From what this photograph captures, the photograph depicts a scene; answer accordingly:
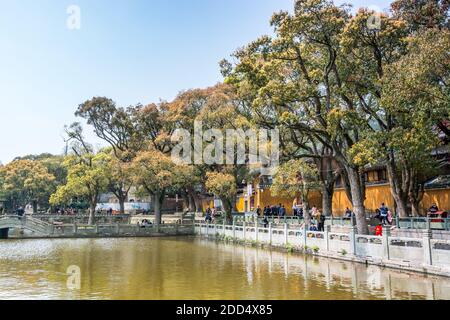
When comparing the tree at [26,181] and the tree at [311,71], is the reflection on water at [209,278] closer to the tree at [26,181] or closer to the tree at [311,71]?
the tree at [311,71]

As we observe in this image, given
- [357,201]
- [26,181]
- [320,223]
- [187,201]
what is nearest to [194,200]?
[187,201]

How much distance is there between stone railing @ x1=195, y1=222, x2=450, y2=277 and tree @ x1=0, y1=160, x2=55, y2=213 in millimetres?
34634

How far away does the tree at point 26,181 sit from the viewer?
165 feet

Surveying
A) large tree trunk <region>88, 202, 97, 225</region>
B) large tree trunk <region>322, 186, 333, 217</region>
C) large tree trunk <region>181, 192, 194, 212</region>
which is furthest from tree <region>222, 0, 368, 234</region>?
large tree trunk <region>181, 192, 194, 212</region>

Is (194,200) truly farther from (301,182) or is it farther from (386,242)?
(386,242)

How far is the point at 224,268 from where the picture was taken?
1513 centimetres

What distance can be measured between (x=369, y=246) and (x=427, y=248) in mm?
2815

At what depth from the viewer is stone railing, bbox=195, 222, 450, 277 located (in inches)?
480

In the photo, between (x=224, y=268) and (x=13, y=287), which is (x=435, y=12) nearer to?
(x=224, y=268)

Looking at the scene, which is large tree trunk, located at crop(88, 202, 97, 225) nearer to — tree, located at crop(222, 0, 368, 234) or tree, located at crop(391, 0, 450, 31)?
tree, located at crop(222, 0, 368, 234)

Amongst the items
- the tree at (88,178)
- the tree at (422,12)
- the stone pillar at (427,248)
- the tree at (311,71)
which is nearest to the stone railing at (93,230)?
the tree at (88,178)

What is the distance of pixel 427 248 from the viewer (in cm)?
1234

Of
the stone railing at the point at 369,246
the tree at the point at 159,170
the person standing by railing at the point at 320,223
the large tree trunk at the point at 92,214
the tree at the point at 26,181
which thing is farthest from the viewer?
the tree at the point at 26,181
